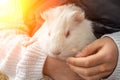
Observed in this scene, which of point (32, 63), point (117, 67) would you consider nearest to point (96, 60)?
point (117, 67)

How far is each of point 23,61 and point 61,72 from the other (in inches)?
3.9

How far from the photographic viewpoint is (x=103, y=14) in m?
0.83

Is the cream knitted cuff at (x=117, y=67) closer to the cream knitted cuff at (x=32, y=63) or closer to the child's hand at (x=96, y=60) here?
the child's hand at (x=96, y=60)

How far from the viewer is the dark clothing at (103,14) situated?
816mm

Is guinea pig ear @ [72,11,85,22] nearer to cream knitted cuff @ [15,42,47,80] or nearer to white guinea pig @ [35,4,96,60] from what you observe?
white guinea pig @ [35,4,96,60]

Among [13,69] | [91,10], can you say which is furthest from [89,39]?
[13,69]

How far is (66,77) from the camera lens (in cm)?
85

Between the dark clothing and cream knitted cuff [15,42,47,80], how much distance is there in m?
0.15

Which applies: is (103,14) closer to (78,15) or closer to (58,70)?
(78,15)

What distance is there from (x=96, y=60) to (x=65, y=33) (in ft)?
0.31

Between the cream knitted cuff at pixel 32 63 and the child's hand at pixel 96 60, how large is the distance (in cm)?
9

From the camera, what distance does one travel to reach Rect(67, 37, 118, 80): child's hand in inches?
30.3

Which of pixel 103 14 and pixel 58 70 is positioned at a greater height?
pixel 103 14

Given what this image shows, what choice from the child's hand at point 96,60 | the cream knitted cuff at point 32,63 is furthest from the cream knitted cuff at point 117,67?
the cream knitted cuff at point 32,63
